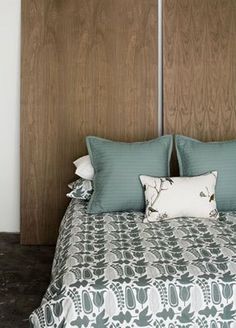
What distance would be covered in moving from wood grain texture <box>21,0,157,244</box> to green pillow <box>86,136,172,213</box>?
1.75 feet

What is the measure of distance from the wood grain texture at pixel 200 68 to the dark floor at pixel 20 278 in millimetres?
1333

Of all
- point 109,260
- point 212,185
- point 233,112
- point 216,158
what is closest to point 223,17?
point 233,112

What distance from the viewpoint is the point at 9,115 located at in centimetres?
313

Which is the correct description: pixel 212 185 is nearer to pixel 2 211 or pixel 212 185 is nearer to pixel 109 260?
pixel 109 260

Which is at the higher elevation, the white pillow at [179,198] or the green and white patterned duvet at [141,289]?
the white pillow at [179,198]

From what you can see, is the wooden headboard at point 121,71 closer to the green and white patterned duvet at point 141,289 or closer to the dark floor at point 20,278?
the dark floor at point 20,278

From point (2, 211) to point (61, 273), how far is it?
184cm

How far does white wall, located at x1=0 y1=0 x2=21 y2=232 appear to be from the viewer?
3043 millimetres

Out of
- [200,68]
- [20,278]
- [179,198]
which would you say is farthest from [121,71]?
[20,278]

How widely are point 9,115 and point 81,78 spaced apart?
25.7 inches

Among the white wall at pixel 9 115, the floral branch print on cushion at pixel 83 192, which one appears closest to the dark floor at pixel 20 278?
the white wall at pixel 9 115

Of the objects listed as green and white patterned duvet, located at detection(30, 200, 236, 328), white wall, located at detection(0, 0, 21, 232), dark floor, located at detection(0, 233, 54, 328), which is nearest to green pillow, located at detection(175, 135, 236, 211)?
green and white patterned duvet, located at detection(30, 200, 236, 328)

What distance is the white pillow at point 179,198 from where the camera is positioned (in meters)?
2.21

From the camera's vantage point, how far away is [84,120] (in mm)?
2998
